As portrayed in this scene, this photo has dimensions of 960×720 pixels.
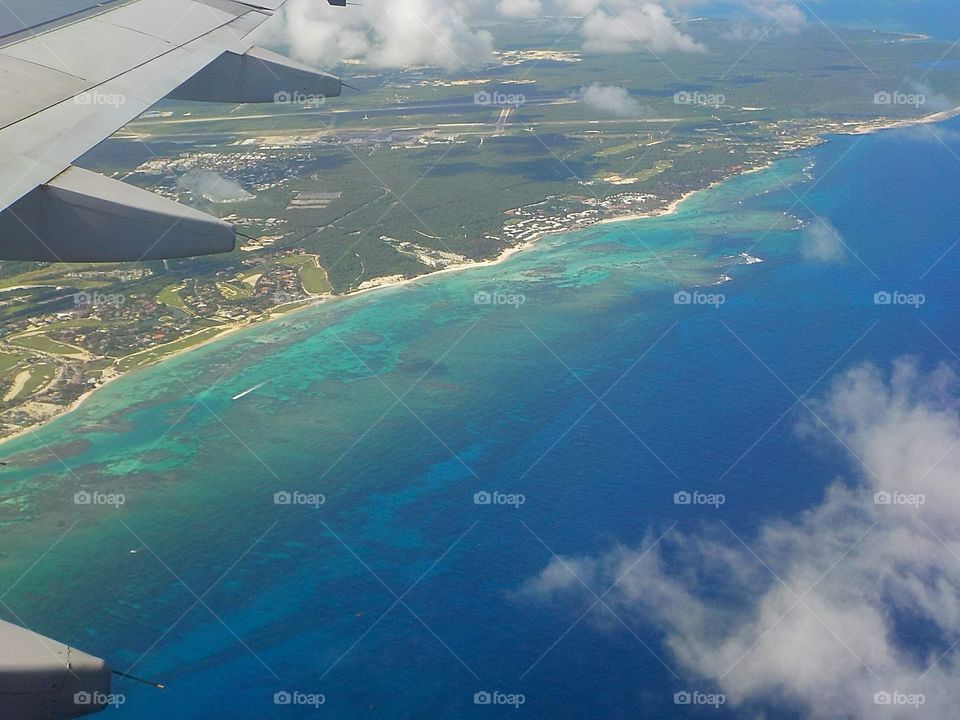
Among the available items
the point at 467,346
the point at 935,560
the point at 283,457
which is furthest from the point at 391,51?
the point at 935,560

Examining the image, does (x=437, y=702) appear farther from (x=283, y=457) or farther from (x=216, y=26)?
(x=216, y=26)
